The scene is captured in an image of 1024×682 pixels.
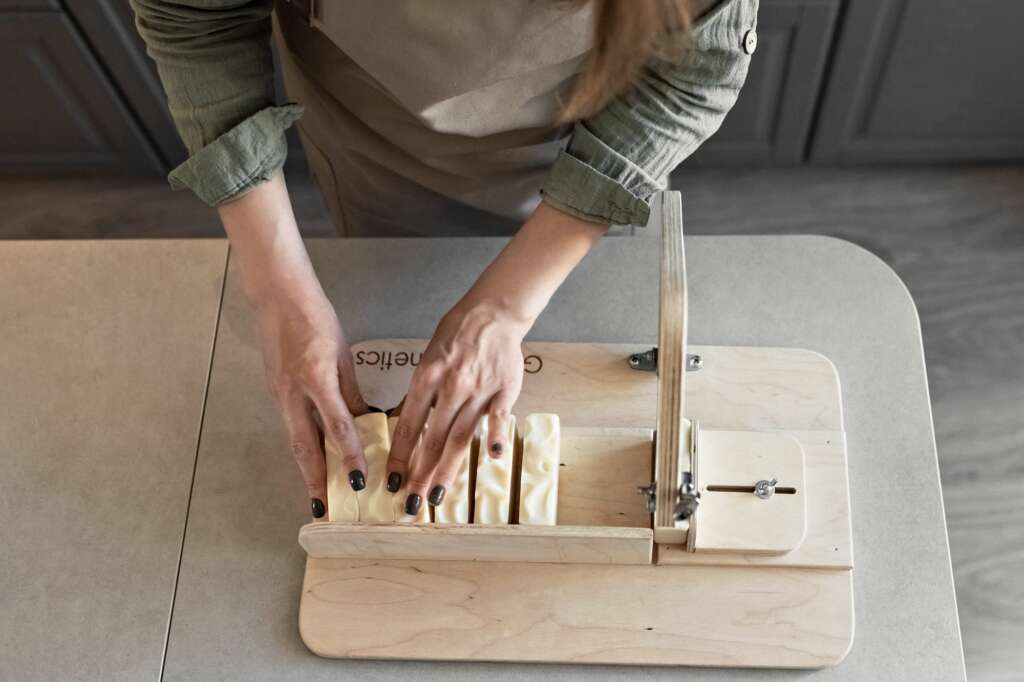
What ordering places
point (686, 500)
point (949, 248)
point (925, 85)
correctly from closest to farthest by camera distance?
point (686, 500), point (925, 85), point (949, 248)

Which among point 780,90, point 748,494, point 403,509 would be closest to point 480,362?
point 403,509

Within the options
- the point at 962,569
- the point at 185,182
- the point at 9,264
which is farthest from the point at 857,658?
the point at 9,264

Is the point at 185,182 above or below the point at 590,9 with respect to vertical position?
below

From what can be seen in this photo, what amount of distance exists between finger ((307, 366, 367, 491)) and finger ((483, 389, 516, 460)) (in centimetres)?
11

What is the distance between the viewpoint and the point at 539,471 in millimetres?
808

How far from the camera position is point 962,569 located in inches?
59.0

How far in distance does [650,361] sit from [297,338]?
1.14 feet

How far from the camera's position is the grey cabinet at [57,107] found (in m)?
1.58

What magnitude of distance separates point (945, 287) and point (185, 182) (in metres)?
1.49

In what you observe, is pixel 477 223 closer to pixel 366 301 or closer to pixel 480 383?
pixel 366 301

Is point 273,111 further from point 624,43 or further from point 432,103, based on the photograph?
point 624,43

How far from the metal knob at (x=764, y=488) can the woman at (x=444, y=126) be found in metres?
0.24

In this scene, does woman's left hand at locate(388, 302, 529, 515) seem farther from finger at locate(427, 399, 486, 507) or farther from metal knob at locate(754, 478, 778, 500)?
metal knob at locate(754, 478, 778, 500)

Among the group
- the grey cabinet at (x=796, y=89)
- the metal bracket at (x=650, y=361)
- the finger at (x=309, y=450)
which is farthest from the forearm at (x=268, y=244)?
the grey cabinet at (x=796, y=89)
